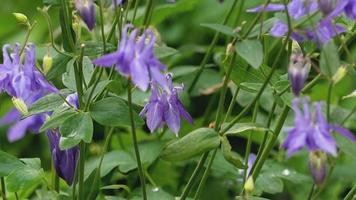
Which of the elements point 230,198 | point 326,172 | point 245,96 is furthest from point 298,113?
point 230,198

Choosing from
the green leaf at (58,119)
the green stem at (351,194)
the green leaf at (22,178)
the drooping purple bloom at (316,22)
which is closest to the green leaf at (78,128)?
the green leaf at (58,119)

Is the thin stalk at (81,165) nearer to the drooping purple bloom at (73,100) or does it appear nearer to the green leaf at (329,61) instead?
the drooping purple bloom at (73,100)

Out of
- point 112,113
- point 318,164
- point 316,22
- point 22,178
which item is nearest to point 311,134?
point 318,164

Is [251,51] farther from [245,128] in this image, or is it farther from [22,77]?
[22,77]

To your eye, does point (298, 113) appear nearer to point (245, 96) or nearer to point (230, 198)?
point (245, 96)

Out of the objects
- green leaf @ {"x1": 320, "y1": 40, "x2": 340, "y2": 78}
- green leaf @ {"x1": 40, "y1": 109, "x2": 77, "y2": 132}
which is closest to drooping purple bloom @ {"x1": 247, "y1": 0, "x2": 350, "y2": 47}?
green leaf @ {"x1": 320, "y1": 40, "x2": 340, "y2": 78}

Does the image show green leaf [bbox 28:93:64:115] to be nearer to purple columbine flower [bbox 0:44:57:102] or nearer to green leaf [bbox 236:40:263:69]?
purple columbine flower [bbox 0:44:57:102]

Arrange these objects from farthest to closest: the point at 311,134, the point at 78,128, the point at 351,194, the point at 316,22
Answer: the point at 351,194 → the point at 78,128 → the point at 316,22 → the point at 311,134
